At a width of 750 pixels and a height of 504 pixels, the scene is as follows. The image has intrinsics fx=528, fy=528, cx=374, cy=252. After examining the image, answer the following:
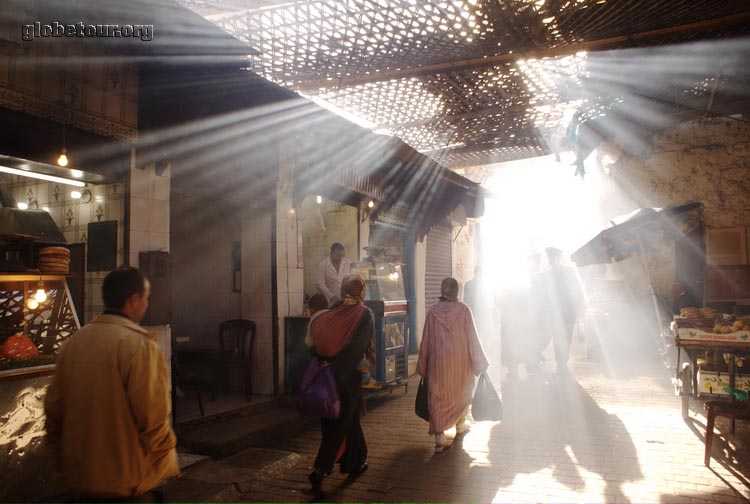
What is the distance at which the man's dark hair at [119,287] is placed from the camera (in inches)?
111

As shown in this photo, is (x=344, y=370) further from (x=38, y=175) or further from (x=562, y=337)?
(x=562, y=337)

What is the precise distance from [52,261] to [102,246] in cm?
100

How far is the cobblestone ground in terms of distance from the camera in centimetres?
466

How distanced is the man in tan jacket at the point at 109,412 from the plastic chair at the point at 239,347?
5002 millimetres

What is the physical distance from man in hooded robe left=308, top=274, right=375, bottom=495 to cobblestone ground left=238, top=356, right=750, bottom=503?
0.24m

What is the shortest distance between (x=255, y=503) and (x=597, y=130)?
10.6 metres

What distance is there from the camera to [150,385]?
2703mm

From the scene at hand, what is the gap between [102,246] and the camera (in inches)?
231

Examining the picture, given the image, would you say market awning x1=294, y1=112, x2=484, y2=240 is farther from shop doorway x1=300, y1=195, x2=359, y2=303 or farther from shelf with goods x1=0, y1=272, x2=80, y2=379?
shelf with goods x1=0, y1=272, x2=80, y2=379

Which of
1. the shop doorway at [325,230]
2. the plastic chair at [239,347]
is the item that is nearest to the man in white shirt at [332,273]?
the plastic chair at [239,347]

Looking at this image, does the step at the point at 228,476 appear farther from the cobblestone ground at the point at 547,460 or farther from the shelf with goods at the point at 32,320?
the shelf with goods at the point at 32,320

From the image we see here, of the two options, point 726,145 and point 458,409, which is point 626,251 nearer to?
point 726,145

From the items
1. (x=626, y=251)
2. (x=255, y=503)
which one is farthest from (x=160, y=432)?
(x=626, y=251)

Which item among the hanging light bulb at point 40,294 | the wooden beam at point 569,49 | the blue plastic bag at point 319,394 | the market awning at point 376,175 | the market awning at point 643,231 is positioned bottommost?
the blue plastic bag at point 319,394
